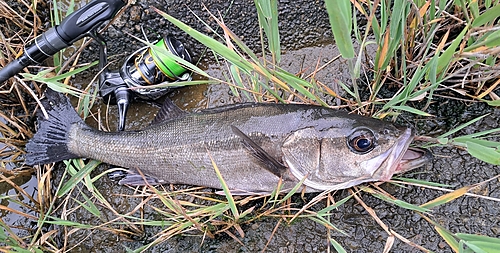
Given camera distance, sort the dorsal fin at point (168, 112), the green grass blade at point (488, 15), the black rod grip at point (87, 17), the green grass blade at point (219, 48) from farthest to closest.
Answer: the dorsal fin at point (168, 112) → the black rod grip at point (87, 17) → the green grass blade at point (219, 48) → the green grass blade at point (488, 15)

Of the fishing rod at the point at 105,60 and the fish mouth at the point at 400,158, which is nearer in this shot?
the fish mouth at the point at 400,158

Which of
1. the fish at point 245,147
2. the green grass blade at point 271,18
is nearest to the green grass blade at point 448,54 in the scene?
the fish at point 245,147

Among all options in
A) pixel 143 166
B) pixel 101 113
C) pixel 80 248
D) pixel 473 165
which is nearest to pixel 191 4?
pixel 101 113

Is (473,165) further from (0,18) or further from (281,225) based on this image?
(0,18)

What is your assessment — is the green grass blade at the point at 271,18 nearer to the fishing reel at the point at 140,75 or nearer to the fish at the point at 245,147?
the fish at the point at 245,147

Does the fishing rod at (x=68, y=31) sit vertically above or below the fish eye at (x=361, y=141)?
above

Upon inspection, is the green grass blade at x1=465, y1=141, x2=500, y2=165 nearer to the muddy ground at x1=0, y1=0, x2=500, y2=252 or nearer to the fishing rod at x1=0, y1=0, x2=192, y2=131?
the muddy ground at x1=0, y1=0, x2=500, y2=252

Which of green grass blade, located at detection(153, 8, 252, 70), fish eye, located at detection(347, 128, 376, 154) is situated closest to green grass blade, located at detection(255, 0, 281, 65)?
green grass blade, located at detection(153, 8, 252, 70)

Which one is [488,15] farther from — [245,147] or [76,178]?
[76,178]

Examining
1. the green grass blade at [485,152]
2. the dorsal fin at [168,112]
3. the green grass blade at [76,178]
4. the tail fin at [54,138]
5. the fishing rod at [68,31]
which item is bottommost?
the green grass blade at [76,178]
